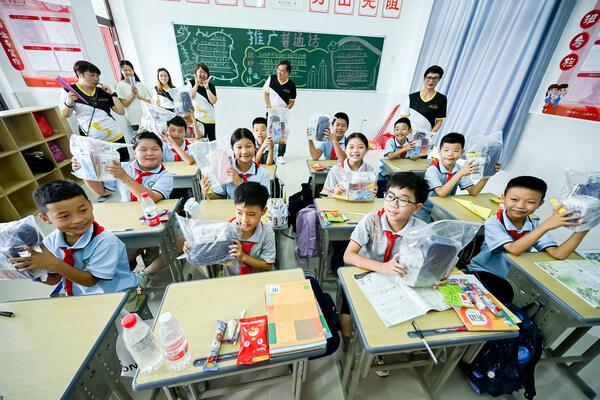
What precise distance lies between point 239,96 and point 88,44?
241cm

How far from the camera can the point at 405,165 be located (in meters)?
2.84

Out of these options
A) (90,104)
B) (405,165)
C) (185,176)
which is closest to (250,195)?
(185,176)

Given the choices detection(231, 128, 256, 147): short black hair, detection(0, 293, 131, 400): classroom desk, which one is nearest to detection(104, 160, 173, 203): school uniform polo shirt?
detection(231, 128, 256, 147): short black hair

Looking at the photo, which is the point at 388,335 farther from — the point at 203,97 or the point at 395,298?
the point at 203,97

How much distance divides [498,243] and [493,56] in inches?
129

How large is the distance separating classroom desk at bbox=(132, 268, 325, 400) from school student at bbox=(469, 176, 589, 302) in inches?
50.1

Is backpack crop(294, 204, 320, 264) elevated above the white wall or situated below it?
below

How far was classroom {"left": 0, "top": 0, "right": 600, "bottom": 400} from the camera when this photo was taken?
0.99 metres

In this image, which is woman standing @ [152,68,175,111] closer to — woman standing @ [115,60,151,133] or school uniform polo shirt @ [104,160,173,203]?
woman standing @ [115,60,151,133]

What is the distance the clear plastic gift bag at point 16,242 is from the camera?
3.22 feet

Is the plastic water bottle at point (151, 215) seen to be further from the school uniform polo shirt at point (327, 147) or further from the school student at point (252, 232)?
the school uniform polo shirt at point (327, 147)

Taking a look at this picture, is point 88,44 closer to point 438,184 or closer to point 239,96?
point 239,96

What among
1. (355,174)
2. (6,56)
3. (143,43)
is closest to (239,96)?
(143,43)

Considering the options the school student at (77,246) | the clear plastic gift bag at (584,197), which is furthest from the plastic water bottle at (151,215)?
the clear plastic gift bag at (584,197)
